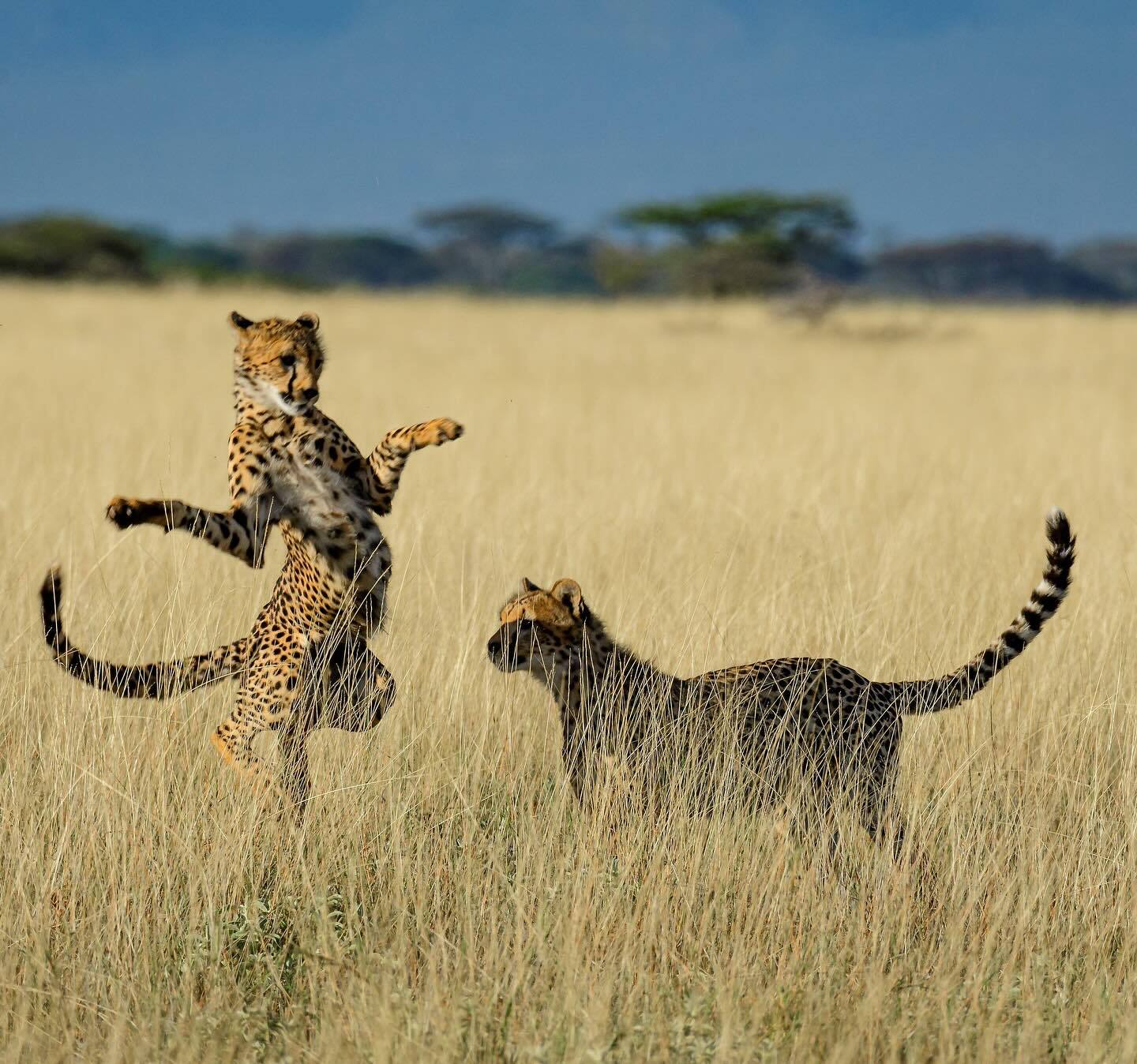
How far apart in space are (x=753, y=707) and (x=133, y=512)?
1.53 metres

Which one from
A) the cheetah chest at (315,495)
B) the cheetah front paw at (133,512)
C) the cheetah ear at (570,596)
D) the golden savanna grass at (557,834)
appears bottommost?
the golden savanna grass at (557,834)

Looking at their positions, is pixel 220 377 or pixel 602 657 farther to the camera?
pixel 220 377

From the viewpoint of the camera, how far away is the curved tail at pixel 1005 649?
11.5ft

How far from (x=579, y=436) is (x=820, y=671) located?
653cm

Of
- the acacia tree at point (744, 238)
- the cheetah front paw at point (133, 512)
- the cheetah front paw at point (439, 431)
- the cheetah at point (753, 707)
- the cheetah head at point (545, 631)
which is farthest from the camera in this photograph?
the acacia tree at point (744, 238)

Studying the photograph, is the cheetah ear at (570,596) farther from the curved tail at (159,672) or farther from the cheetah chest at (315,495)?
the curved tail at (159,672)

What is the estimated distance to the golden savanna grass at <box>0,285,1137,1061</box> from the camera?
8.55 ft

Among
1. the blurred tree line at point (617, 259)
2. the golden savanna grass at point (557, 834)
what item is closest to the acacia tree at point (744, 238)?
the blurred tree line at point (617, 259)

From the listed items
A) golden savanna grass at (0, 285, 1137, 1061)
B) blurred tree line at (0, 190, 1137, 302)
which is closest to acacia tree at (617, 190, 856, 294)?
blurred tree line at (0, 190, 1137, 302)

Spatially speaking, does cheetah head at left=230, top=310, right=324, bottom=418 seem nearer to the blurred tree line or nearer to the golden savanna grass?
the golden savanna grass

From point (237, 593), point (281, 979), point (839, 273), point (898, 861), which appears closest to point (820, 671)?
point (898, 861)

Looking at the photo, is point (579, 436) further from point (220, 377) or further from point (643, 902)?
point (643, 902)

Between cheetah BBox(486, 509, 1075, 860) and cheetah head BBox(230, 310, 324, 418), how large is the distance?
74 cm

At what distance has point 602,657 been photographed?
3.61 metres
